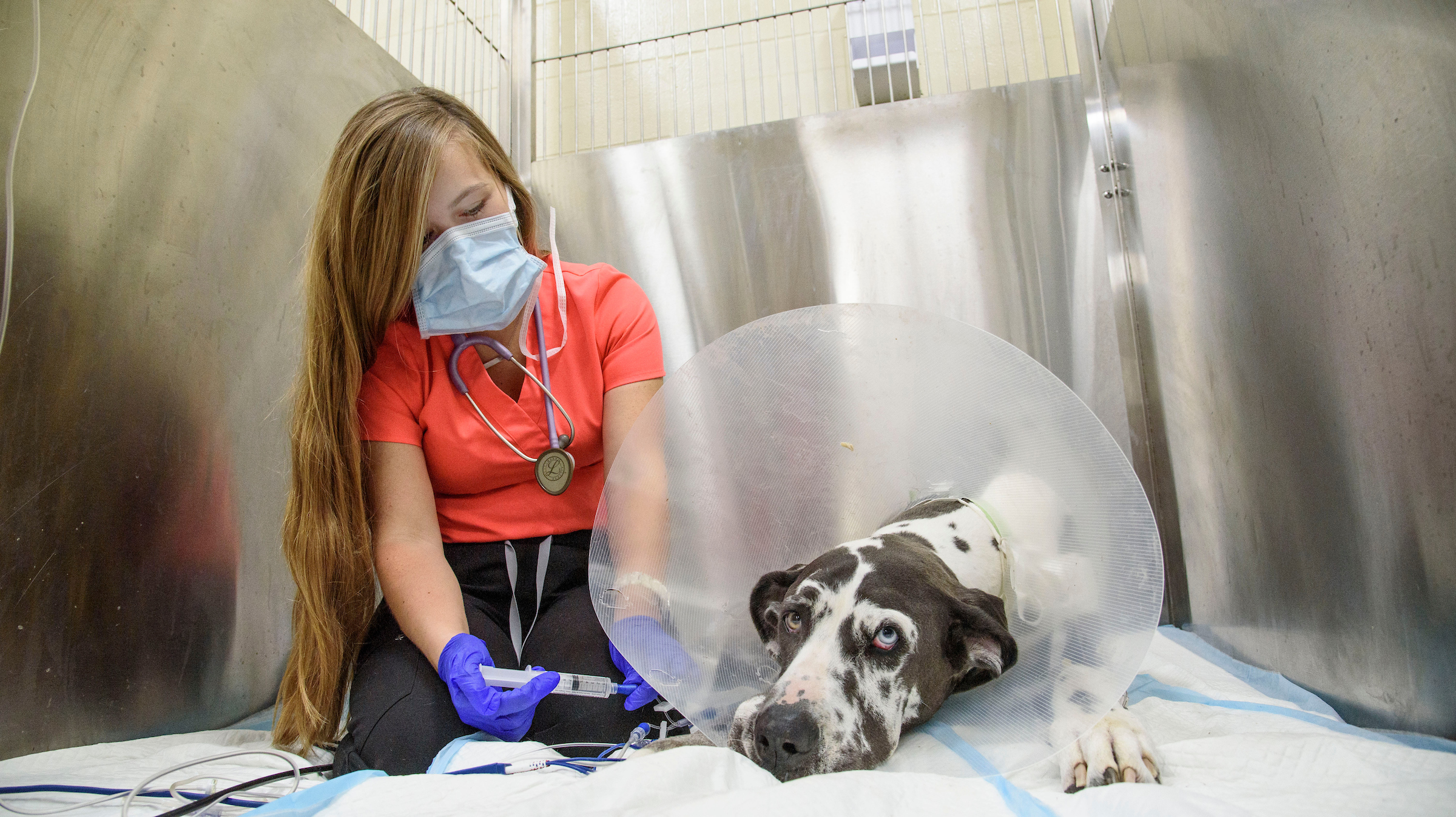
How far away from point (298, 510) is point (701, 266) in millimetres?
1588

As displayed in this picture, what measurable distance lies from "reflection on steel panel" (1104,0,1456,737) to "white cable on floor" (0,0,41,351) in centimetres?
213

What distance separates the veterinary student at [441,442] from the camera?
155 cm

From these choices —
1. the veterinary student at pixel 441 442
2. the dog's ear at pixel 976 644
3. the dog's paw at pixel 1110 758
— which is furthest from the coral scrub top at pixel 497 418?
the dog's paw at pixel 1110 758

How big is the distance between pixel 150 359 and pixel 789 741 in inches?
63.4

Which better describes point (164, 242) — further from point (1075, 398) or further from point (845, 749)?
point (1075, 398)

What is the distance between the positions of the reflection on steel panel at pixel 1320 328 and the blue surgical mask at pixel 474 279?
1426 mm

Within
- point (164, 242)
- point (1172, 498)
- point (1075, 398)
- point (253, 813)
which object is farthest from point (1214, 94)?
point (164, 242)

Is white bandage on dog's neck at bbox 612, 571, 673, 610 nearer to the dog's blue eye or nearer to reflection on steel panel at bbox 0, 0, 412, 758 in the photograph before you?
the dog's blue eye

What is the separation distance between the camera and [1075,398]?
3.76 feet

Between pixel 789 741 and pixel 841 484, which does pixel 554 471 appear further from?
pixel 789 741

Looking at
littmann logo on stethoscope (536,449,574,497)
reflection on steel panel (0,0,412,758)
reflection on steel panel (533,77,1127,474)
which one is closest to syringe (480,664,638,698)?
littmann logo on stethoscope (536,449,574,497)

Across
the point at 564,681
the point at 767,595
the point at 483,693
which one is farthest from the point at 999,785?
the point at 483,693

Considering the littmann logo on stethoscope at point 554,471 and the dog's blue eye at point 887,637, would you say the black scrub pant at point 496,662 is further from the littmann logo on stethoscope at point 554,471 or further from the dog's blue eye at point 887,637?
the dog's blue eye at point 887,637

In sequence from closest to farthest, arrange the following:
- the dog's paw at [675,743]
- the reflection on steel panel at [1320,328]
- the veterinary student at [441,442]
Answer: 1. the reflection on steel panel at [1320,328]
2. the dog's paw at [675,743]
3. the veterinary student at [441,442]
